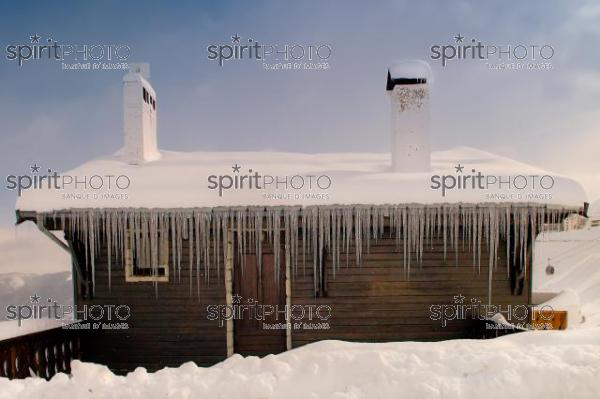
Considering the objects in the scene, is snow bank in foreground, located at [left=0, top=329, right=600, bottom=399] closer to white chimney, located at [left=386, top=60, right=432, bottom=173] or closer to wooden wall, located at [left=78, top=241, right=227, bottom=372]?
wooden wall, located at [left=78, top=241, right=227, bottom=372]

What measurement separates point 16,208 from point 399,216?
5.39m

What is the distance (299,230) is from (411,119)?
9.55 ft

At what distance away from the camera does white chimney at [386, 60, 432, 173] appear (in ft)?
23.1

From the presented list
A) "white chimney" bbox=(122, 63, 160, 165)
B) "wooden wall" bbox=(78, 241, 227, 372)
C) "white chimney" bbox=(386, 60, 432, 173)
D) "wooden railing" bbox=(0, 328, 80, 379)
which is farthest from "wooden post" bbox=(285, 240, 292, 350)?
"white chimney" bbox=(122, 63, 160, 165)

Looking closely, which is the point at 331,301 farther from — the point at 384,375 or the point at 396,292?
the point at 384,375

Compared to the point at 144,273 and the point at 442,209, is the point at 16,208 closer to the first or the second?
the point at 144,273

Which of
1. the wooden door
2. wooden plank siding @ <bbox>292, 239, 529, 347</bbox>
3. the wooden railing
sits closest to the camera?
the wooden railing

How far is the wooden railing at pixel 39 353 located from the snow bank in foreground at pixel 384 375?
0.74m

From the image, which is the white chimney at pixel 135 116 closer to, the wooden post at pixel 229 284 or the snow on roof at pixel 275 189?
the snow on roof at pixel 275 189

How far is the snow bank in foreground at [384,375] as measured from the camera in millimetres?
3580

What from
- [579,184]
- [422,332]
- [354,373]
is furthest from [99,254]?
[579,184]


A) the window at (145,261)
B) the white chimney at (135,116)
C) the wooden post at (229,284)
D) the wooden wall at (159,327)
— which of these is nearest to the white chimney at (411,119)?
the wooden post at (229,284)

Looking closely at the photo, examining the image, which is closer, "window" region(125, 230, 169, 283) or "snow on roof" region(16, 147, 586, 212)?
"snow on roof" region(16, 147, 586, 212)

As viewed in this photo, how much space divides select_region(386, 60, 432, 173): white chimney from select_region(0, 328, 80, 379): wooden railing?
19.6 ft
